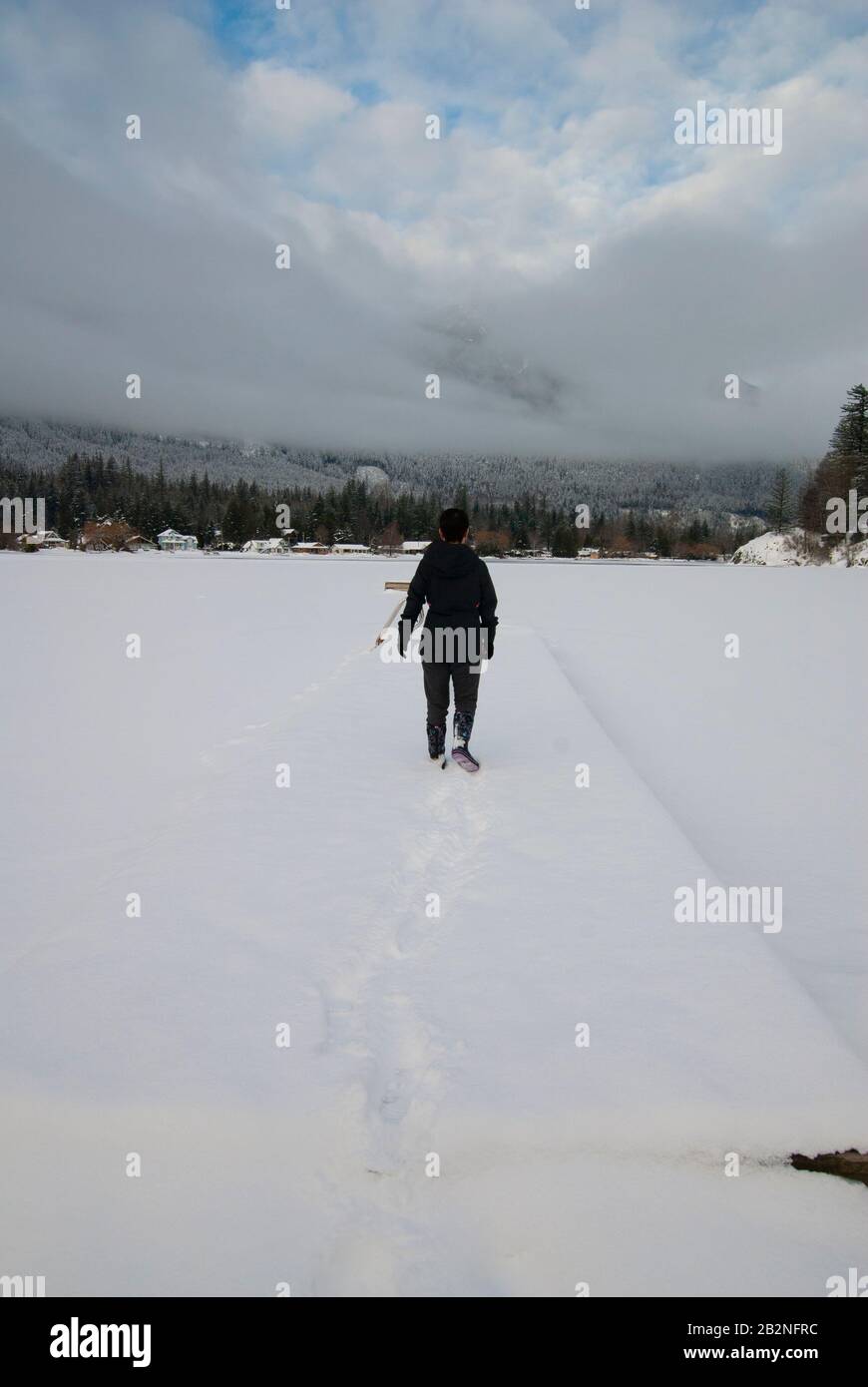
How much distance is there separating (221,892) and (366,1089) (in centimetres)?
179

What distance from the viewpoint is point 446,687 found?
262 inches

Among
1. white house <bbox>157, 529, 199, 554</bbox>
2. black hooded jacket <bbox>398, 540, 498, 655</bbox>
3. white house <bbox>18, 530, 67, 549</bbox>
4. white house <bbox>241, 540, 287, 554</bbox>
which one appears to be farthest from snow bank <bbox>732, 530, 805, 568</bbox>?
white house <bbox>18, 530, 67, 549</bbox>

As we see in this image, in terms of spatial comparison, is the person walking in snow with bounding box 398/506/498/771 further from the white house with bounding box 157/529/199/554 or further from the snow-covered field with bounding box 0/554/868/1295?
the white house with bounding box 157/529/199/554

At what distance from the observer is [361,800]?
5789 millimetres

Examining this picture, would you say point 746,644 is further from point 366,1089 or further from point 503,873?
point 366,1089

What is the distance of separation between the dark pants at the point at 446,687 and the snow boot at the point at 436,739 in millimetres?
47

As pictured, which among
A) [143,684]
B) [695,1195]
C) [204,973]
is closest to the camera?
[695,1195]

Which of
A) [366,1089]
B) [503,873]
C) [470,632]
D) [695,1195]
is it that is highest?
[470,632]

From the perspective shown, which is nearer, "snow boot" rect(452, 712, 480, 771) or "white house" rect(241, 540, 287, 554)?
"snow boot" rect(452, 712, 480, 771)

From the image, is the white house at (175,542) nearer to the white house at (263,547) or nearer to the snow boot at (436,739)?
the white house at (263,547)

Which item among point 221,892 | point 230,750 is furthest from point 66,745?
point 221,892

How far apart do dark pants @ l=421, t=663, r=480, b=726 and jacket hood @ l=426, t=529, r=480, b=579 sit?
2.65 ft

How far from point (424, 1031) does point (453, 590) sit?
161 inches

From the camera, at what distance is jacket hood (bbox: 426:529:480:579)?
633 centimetres
